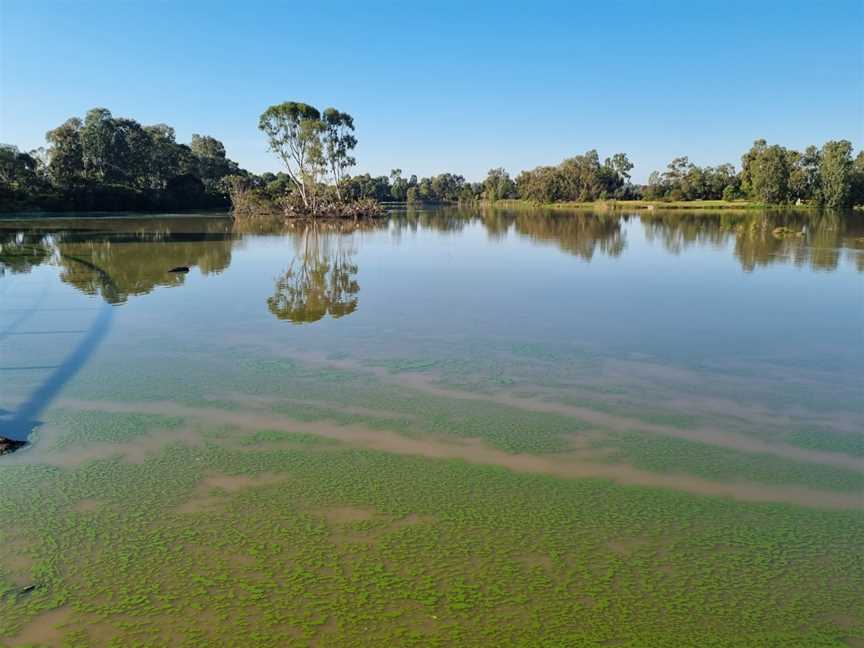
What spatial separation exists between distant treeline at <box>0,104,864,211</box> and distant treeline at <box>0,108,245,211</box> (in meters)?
0.10

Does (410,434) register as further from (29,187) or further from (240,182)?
(240,182)

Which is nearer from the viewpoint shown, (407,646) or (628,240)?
(407,646)

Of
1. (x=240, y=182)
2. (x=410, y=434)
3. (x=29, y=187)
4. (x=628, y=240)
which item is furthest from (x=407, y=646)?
(x=240, y=182)

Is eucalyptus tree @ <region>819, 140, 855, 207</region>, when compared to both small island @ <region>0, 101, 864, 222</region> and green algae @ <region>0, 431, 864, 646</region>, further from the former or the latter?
green algae @ <region>0, 431, 864, 646</region>

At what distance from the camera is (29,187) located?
50.8 metres

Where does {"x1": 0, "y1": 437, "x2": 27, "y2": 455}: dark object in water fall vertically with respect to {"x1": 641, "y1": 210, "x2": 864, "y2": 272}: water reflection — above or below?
below

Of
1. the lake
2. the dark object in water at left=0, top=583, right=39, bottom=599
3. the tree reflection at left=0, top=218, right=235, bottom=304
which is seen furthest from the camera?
the tree reflection at left=0, top=218, right=235, bottom=304

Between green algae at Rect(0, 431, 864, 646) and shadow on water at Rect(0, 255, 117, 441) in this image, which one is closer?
green algae at Rect(0, 431, 864, 646)

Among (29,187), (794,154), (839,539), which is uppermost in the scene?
(794,154)

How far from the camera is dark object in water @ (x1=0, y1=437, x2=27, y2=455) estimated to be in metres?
5.54

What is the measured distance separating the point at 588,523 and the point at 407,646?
180 cm

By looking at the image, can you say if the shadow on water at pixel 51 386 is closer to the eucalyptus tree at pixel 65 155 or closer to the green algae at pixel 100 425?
the green algae at pixel 100 425

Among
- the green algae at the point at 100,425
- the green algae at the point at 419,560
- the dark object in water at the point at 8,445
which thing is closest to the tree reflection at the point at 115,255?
the green algae at the point at 100,425

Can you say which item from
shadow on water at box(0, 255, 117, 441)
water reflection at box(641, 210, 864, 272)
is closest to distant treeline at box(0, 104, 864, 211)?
water reflection at box(641, 210, 864, 272)
